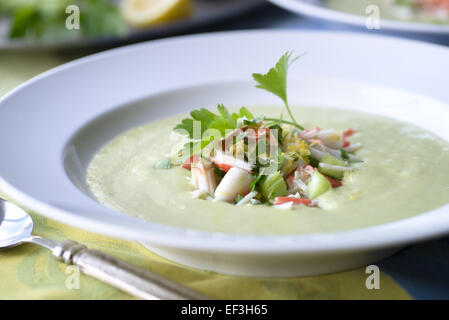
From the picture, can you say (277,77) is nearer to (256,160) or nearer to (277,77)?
(277,77)

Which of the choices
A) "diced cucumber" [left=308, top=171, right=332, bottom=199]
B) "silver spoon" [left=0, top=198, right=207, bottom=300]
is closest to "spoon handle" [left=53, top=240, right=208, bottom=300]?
"silver spoon" [left=0, top=198, right=207, bottom=300]

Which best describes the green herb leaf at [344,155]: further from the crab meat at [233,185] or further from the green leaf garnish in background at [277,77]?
the crab meat at [233,185]

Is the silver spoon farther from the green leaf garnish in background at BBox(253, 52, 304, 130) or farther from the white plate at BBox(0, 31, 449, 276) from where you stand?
the green leaf garnish in background at BBox(253, 52, 304, 130)

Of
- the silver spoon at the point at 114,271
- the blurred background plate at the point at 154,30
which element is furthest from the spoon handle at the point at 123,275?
the blurred background plate at the point at 154,30

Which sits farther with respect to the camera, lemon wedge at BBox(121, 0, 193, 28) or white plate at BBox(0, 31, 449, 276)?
lemon wedge at BBox(121, 0, 193, 28)

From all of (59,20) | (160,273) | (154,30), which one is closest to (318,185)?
(160,273)

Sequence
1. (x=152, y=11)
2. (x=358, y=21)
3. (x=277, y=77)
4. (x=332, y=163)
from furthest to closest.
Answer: (x=152, y=11) → (x=358, y=21) → (x=277, y=77) → (x=332, y=163)
